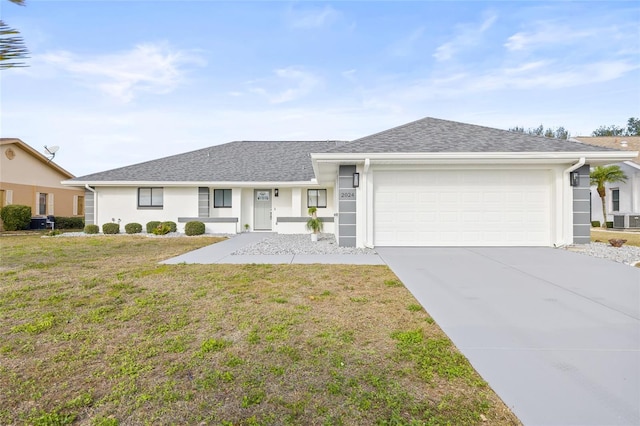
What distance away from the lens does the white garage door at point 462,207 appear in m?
9.66

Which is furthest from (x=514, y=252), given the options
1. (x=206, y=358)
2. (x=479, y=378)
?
(x=206, y=358)

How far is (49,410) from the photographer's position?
2148 mm

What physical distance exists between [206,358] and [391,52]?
13517 mm

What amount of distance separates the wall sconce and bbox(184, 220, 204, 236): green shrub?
47.7 feet

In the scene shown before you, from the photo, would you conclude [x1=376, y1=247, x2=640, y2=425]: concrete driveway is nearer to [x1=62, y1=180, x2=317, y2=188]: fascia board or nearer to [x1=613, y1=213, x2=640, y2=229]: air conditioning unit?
[x1=62, y1=180, x2=317, y2=188]: fascia board

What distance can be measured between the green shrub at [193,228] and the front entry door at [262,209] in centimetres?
296

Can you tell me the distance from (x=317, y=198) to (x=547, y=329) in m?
13.7

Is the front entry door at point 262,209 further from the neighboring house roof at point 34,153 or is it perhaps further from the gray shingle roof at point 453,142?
the neighboring house roof at point 34,153

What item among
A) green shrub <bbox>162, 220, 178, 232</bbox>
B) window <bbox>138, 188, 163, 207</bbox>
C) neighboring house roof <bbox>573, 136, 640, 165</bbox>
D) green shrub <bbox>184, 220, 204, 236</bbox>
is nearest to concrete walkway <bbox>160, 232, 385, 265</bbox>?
green shrub <bbox>184, 220, 204, 236</bbox>

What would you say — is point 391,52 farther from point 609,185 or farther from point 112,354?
point 609,185

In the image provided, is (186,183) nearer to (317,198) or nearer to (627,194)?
(317,198)

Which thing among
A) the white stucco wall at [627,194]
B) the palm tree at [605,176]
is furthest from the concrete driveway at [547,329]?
the white stucco wall at [627,194]

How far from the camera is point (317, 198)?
16844mm

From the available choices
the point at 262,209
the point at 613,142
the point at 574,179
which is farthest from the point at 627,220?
the point at 262,209
